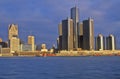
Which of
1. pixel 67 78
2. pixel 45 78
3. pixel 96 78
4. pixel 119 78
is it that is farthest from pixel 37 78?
pixel 119 78

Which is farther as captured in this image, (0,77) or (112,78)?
(0,77)

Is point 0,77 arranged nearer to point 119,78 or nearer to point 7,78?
point 7,78

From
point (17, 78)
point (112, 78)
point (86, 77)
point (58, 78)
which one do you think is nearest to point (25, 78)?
point (17, 78)

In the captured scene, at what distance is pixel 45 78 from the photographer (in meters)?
63.5

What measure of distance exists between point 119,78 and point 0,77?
22.9m

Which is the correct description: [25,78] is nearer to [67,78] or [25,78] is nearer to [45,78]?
[45,78]

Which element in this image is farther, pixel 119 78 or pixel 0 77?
pixel 0 77

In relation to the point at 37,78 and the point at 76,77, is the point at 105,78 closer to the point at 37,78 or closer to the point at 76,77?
the point at 76,77

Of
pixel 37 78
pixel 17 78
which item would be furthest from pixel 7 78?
pixel 37 78

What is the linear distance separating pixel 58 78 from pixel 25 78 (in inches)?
240

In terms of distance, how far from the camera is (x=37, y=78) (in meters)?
63.4

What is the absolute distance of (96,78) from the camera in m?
62.0

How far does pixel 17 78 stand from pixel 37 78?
3964mm

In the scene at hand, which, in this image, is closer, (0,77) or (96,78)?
(96,78)
